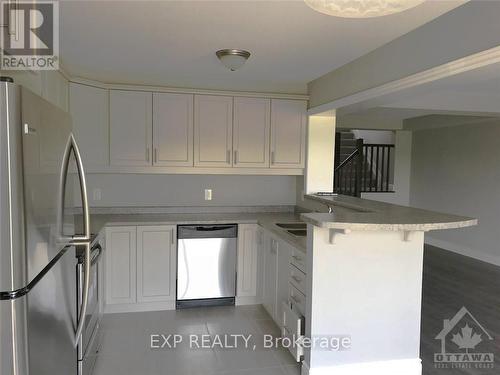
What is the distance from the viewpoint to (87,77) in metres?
3.65

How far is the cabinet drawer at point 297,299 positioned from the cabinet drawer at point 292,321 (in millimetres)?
42

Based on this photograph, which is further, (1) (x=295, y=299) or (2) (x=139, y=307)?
(2) (x=139, y=307)

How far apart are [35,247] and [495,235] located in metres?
6.37

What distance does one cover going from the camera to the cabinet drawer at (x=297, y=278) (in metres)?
2.77

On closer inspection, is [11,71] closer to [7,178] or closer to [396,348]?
[7,178]

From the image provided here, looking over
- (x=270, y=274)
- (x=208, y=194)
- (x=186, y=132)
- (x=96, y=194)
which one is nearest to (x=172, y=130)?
(x=186, y=132)

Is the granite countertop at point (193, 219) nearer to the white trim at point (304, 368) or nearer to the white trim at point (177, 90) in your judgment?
the white trim at point (304, 368)

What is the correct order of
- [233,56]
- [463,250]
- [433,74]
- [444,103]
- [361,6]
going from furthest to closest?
[463,250]
[444,103]
[233,56]
[433,74]
[361,6]

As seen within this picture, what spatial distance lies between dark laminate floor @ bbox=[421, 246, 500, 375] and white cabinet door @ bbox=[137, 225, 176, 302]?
2.34 meters

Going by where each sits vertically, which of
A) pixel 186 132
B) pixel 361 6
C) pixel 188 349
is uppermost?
pixel 361 6

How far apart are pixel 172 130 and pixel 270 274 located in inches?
68.6

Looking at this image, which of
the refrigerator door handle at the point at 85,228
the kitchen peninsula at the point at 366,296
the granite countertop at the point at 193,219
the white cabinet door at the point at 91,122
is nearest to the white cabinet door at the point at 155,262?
the granite countertop at the point at 193,219

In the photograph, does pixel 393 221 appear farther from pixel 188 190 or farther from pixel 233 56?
pixel 188 190

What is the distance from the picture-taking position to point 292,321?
2.86 m
